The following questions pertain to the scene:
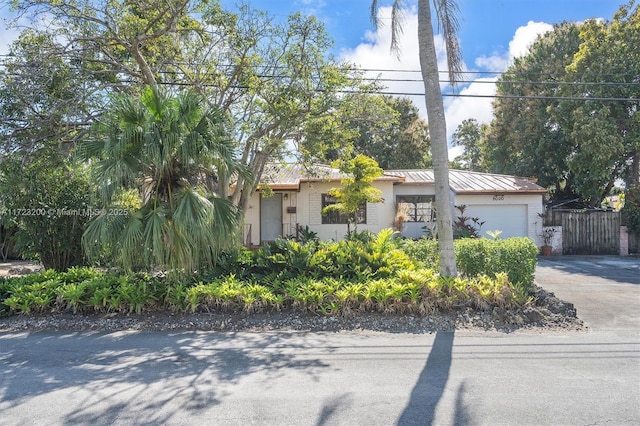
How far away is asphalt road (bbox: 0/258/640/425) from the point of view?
3.63 meters

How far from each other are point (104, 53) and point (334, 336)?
361 inches

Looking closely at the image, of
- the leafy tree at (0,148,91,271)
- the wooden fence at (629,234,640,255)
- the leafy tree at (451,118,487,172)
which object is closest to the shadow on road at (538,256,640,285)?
the wooden fence at (629,234,640,255)

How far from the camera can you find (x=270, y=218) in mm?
18672

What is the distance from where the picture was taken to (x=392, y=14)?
836 centimetres

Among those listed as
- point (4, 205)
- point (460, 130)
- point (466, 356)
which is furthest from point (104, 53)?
point (460, 130)

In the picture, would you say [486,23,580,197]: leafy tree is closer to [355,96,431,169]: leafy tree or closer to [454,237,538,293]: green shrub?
[355,96,431,169]: leafy tree

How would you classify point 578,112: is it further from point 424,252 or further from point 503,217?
point 424,252

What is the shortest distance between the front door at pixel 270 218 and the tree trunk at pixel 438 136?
11.7m

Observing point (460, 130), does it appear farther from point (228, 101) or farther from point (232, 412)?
point (232, 412)

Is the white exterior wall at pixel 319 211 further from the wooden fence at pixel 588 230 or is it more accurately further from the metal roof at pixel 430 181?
the wooden fence at pixel 588 230

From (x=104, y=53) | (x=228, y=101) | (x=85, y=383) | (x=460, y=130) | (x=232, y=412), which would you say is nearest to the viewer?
(x=232, y=412)

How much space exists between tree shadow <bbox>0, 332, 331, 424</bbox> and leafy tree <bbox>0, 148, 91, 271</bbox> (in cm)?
370

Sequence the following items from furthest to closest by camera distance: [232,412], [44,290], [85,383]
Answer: [44,290] → [85,383] → [232,412]

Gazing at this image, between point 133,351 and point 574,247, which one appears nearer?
point 133,351
